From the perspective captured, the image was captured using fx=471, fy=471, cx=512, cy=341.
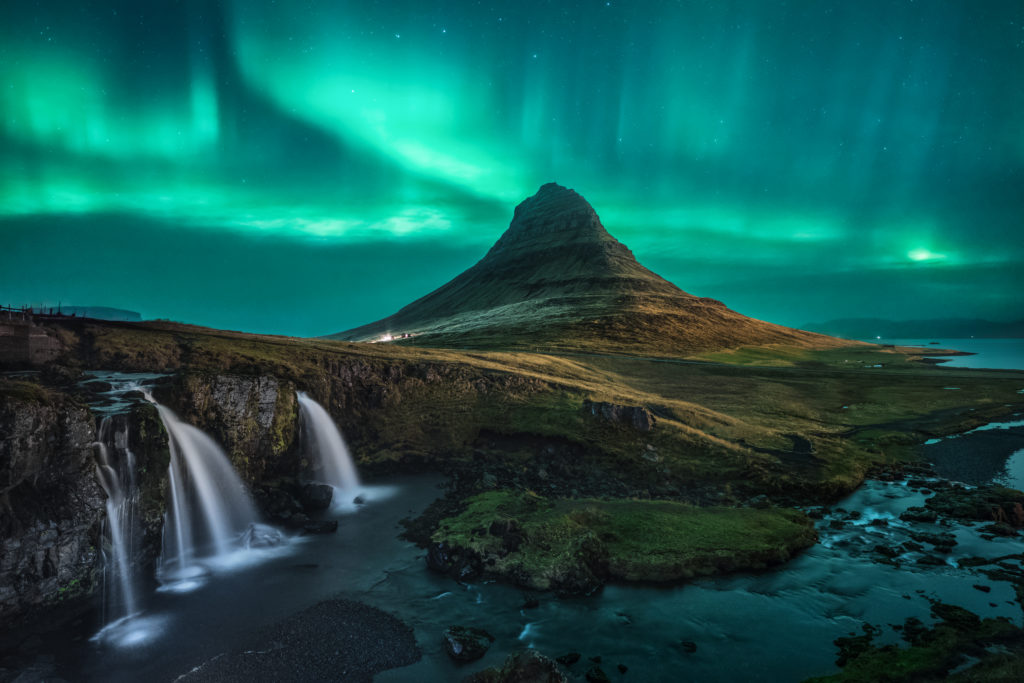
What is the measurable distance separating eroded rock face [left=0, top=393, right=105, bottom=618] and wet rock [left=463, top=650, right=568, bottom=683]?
20.2 m

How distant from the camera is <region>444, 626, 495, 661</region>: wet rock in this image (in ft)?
64.2


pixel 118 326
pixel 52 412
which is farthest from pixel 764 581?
pixel 118 326

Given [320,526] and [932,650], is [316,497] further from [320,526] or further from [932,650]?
[932,650]

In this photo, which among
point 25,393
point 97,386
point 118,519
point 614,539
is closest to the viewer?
point 25,393

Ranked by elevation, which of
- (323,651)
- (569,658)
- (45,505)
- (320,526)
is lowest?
(569,658)

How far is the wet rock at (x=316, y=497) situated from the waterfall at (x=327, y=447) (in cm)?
352

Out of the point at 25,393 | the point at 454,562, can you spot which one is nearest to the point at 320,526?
the point at 454,562

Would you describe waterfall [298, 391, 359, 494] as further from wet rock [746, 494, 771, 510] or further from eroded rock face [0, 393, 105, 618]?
wet rock [746, 494, 771, 510]

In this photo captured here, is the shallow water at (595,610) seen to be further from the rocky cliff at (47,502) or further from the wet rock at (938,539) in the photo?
the rocky cliff at (47,502)

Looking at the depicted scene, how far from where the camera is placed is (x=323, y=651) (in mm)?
19844

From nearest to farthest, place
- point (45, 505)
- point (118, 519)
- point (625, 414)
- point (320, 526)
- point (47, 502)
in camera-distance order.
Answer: point (45, 505), point (47, 502), point (118, 519), point (320, 526), point (625, 414)

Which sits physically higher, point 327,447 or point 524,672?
point 327,447

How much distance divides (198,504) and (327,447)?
41.8 ft

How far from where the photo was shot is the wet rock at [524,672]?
16.3 metres
